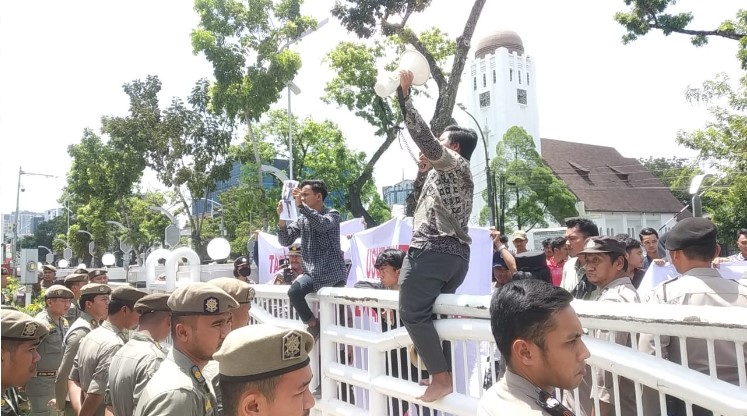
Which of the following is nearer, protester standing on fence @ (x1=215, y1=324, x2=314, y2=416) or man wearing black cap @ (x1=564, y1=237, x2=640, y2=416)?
protester standing on fence @ (x1=215, y1=324, x2=314, y2=416)

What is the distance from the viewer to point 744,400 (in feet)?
5.28

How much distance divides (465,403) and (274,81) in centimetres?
1848

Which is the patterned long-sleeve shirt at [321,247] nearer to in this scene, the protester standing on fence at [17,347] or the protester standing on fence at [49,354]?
the protester standing on fence at [17,347]

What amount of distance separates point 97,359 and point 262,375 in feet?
8.26

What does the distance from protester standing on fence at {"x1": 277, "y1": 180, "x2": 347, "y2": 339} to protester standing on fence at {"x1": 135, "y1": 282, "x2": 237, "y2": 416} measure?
52.9 inches

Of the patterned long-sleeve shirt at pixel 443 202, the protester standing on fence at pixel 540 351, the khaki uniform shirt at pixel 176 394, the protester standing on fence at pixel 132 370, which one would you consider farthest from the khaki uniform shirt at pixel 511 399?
the protester standing on fence at pixel 132 370

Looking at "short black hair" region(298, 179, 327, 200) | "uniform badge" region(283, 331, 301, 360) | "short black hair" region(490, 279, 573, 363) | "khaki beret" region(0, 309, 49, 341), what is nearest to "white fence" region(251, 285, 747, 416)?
"short black hair" region(490, 279, 573, 363)

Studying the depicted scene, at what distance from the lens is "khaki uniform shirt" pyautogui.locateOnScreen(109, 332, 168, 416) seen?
2930 mm

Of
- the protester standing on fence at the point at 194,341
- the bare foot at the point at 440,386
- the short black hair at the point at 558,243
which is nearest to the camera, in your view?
the protester standing on fence at the point at 194,341

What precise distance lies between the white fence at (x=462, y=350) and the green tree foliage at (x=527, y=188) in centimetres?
3340

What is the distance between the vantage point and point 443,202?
307 cm

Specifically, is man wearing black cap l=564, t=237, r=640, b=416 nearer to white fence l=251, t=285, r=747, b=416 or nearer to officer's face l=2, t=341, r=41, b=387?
white fence l=251, t=285, r=747, b=416

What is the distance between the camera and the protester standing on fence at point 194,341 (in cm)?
231

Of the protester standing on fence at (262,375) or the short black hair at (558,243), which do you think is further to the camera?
the short black hair at (558,243)
